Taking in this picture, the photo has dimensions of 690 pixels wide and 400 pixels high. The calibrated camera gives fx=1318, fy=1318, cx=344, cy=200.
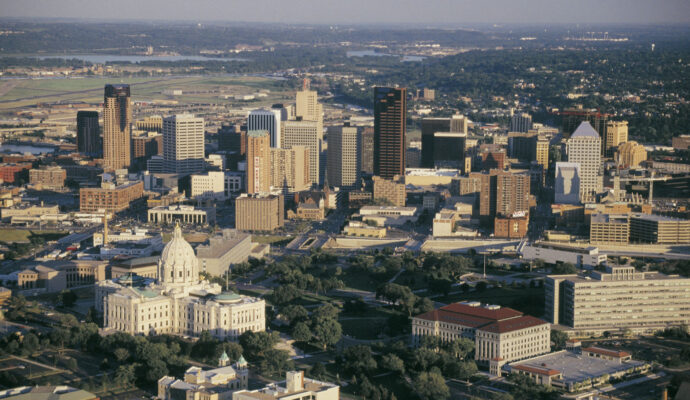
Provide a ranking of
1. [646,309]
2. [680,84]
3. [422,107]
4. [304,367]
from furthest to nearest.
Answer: [422,107], [680,84], [646,309], [304,367]

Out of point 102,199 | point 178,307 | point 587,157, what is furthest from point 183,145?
point 178,307

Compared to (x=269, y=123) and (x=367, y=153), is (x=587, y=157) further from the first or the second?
(x=269, y=123)

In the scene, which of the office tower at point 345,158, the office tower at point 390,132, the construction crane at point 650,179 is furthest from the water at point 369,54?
the construction crane at point 650,179

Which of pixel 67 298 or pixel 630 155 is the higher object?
pixel 630 155

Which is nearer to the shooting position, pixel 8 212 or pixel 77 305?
pixel 77 305

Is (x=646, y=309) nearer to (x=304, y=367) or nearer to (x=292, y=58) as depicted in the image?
(x=304, y=367)

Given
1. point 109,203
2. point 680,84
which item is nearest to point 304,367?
point 109,203

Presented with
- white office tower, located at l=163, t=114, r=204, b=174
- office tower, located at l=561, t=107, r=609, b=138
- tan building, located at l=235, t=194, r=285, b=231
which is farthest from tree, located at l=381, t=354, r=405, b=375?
office tower, located at l=561, t=107, r=609, b=138
